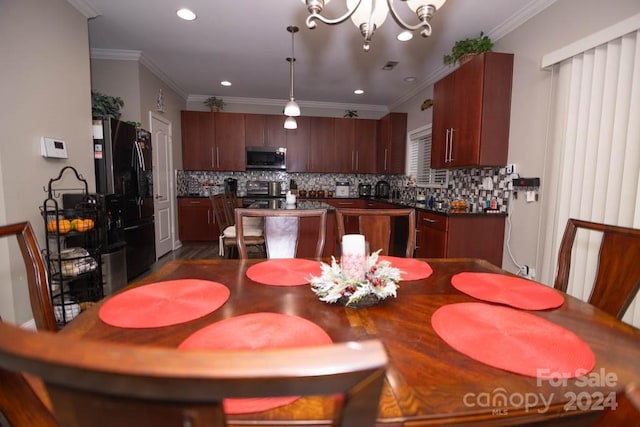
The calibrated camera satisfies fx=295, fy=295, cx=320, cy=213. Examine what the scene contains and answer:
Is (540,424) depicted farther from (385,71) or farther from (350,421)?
(385,71)

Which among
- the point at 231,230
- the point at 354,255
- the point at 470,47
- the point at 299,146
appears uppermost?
the point at 470,47

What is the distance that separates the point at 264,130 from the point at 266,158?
51 cm

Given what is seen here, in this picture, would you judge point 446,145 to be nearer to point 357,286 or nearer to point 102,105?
point 357,286

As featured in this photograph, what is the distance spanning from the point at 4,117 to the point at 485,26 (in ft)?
12.9

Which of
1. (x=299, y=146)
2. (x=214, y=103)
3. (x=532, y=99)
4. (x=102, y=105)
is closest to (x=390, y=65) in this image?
(x=532, y=99)

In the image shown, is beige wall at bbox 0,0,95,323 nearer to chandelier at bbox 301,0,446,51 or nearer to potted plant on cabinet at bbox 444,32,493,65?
chandelier at bbox 301,0,446,51

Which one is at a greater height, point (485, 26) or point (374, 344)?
point (485, 26)

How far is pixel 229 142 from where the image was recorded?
534 centimetres

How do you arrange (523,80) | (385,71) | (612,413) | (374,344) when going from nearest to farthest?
1. (374,344)
2. (612,413)
3. (523,80)
4. (385,71)

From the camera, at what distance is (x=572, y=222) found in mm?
1269

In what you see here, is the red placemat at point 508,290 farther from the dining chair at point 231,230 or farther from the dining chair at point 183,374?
the dining chair at point 231,230

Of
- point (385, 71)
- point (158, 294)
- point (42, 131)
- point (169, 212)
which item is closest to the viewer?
point (158, 294)

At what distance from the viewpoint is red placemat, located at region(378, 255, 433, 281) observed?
3.89ft

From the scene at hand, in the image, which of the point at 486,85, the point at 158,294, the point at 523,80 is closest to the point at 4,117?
the point at 158,294
